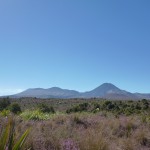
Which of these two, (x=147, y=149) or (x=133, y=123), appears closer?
(x=147, y=149)

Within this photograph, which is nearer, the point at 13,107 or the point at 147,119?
the point at 147,119

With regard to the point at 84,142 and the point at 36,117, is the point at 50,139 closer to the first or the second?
the point at 84,142

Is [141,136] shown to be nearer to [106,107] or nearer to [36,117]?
[36,117]

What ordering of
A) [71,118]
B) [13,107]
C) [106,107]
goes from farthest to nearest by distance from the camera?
A: [106,107] < [13,107] < [71,118]

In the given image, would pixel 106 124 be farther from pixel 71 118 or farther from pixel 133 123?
pixel 71 118

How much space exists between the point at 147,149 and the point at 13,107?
66.2ft

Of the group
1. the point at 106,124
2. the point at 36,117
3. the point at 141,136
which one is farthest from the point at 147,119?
the point at 36,117

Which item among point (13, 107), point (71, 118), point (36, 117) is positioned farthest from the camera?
point (13, 107)

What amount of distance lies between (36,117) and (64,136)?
7.86 m

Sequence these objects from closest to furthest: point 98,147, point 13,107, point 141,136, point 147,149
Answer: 1. point 98,147
2. point 147,149
3. point 141,136
4. point 13,107

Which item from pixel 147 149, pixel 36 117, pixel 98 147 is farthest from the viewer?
pixel 36 117

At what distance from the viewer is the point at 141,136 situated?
903 cm

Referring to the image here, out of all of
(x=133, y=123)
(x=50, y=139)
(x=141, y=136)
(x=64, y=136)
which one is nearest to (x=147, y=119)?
(x=133, y=123)

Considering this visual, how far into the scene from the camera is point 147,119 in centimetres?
1399
